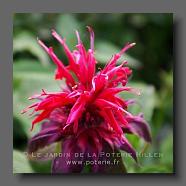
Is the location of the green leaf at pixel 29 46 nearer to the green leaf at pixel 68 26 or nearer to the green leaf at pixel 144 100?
the green leaf at pixel 68 26

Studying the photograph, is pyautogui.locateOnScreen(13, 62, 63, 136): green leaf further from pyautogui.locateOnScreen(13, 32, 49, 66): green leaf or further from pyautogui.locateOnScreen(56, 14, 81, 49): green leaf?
pyautogui.locateOnScreen(56, 14, 81, 49): green leaf

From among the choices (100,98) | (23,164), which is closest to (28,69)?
(23,164)

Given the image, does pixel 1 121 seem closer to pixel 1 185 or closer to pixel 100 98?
pixel 1 185

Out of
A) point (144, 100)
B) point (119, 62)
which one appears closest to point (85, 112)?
point (144, 100)

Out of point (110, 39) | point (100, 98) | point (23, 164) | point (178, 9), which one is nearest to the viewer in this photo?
point (100, 98)

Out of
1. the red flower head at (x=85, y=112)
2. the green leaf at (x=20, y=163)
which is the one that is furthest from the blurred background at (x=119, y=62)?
the red flower head at (x=85, y=112)

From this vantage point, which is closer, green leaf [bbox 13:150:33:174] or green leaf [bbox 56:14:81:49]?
green leaf [bbox 13:150:33:174]

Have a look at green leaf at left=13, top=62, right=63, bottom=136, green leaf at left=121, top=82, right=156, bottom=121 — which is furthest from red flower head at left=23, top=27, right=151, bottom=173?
green leaf at left=13, top=62, right=63, bottom=136
